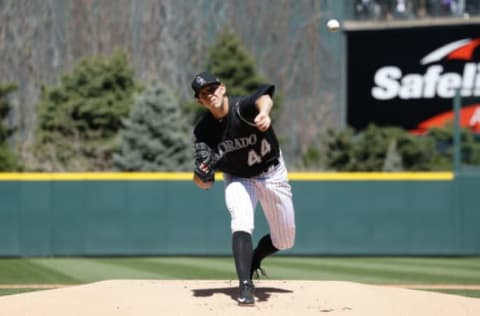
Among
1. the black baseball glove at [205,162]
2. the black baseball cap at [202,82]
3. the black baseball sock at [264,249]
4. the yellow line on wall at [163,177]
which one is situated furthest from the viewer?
the yellow line on wall at [163,177]

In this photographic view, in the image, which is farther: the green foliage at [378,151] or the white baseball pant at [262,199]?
the green foliage at [378,151]

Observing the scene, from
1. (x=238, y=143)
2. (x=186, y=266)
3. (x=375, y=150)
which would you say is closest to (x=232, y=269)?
(x=186, y=266)

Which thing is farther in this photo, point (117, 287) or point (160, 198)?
point (160, 198)

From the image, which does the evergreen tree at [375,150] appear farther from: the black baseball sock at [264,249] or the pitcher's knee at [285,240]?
the pitcher's knee at [285,240]

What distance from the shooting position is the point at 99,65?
19.2 m

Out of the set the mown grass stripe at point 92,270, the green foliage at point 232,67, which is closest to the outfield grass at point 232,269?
the mown grass stripe at point 92,270

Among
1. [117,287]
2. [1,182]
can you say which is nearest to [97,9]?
[1,182]

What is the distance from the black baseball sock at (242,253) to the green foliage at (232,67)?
43.1ft

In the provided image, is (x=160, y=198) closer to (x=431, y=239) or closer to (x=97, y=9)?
(x=431, y=239)

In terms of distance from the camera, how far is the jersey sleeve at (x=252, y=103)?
610 centimetres

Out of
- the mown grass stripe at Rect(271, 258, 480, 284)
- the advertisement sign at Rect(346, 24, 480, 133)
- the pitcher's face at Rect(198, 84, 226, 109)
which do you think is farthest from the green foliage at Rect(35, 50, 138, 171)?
the pitcher's face at Rect(198, 84, 226, 109)

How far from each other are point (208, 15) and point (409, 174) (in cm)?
938

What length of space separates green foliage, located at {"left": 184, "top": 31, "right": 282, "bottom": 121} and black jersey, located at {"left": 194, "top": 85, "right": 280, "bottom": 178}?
509 inches

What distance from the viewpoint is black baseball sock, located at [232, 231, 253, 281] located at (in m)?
6.10
